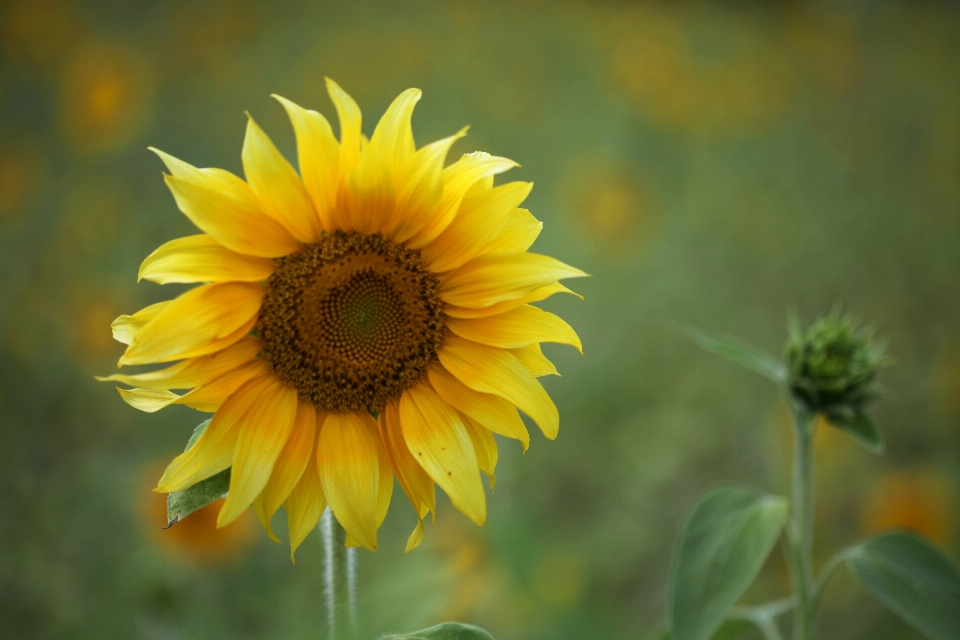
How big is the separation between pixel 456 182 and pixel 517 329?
0.20 meters

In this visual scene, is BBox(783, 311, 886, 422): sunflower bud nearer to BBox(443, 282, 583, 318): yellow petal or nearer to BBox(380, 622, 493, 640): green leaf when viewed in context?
BBox(443, 282, 583, 318): yellow petal

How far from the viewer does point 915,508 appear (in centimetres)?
219

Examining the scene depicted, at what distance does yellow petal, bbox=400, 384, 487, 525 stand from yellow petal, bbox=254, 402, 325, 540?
119 mm

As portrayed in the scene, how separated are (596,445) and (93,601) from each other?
1.67m

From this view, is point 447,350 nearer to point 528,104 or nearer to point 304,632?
point 304,632

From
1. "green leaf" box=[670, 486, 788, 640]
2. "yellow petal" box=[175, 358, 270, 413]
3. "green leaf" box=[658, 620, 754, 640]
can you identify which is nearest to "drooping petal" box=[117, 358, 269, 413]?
"yellow petal" box=[175, 358, 270, 413]

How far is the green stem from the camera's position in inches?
45.7

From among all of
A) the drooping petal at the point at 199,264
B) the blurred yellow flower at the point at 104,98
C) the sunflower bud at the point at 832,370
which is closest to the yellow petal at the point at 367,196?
the drooping petal at the point at 199,264

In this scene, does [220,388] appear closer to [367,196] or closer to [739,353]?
[367,196]

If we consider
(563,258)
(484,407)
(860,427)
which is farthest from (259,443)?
(563,258)

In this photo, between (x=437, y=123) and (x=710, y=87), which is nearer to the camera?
(x=437, y=123)

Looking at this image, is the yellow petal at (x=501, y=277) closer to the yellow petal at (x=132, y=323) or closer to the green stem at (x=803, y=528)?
the yellow petal at (x=132, y=323)

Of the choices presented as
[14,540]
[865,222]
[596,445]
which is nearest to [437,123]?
[596,445]

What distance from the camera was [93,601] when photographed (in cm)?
195
